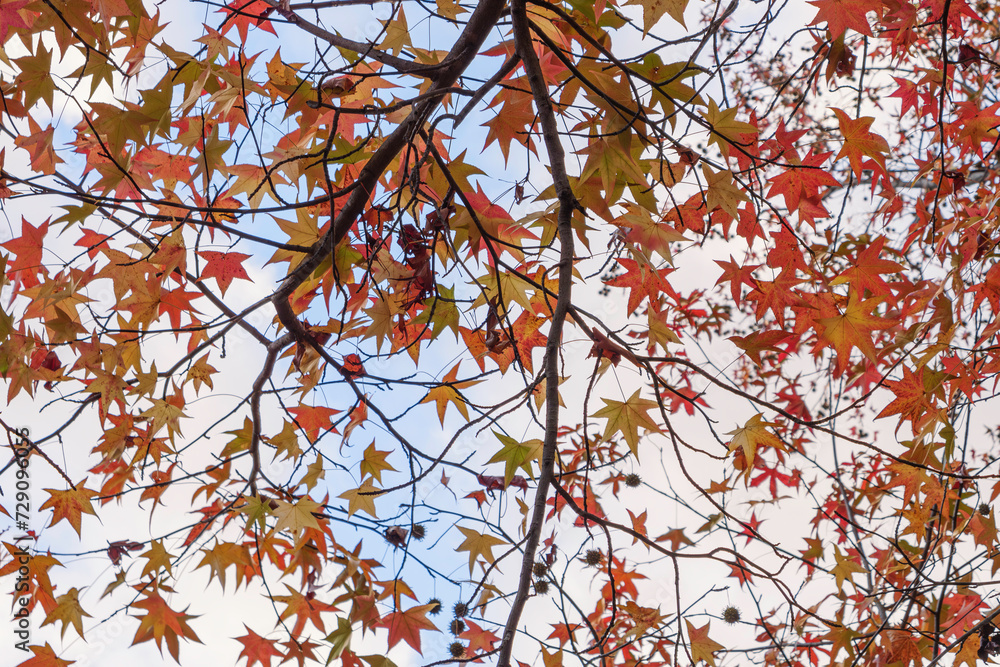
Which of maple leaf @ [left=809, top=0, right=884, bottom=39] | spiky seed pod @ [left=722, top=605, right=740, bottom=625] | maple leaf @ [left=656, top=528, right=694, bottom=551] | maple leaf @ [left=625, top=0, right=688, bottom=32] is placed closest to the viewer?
maple leaf @ [left=625, top=0, right=688, bottom=32]

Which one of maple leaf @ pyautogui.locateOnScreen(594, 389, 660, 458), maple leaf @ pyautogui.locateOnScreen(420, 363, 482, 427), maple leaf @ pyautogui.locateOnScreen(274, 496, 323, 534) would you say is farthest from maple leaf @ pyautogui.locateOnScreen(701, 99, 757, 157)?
maple leaf @ pyautogui.locateOnScreen(274, 496, 323, 534)

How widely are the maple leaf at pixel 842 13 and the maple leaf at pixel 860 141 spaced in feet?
0.83

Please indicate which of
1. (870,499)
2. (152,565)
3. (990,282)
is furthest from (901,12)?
(152,565)

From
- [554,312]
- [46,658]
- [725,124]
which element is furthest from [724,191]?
[46,658]

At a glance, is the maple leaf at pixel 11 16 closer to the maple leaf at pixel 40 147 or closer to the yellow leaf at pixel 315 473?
the maple leaf at pixel 40 147

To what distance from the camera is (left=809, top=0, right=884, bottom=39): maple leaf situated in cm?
150

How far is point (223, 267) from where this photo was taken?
1.82m

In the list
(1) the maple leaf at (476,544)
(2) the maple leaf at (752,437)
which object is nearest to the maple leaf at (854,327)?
(2) the maple leaf at (752,437)

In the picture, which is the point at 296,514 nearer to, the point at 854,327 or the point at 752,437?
the point at 752,437

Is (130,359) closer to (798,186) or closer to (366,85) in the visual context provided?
(366,85)

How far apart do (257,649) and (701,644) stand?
145cm

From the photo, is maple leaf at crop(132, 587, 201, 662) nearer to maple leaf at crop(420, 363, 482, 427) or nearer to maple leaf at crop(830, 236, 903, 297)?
maple leaf at crop(420, 363, 482, 427)

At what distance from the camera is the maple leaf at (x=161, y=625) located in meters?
1.71

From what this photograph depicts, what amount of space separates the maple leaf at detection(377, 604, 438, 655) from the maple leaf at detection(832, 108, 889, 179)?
1.90 metres
